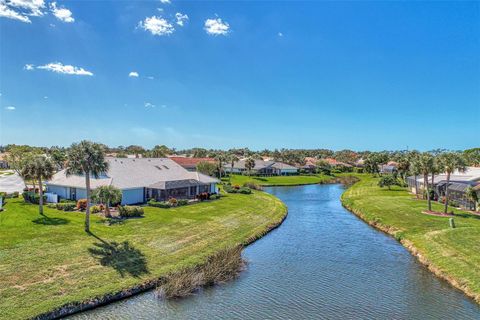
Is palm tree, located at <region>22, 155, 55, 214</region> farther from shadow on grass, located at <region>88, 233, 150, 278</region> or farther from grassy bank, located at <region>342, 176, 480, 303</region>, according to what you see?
grassy bank, located at <region>342, 176, 480, 303</region>

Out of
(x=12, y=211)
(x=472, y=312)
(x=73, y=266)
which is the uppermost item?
(x=12, y=211)

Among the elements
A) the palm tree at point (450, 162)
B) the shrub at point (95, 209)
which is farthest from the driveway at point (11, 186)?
the palm tree at point (450, 162)

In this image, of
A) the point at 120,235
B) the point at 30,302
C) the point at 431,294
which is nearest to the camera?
the point at 30,302

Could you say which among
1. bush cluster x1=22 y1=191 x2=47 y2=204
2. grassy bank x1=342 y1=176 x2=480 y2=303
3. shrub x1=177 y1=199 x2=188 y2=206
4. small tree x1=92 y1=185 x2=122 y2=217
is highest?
small tree x1=92 y1=185 x2=122 y2=217

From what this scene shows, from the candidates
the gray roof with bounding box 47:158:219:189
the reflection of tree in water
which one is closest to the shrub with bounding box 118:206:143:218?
the gray roof with bounding box 47:158:219:189

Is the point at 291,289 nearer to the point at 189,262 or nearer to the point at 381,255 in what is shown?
the point at 189,262

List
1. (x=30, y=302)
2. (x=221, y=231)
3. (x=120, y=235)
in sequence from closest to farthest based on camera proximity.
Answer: (x=30, y=302) → (x=120, y=235) → (x=221, y=231)

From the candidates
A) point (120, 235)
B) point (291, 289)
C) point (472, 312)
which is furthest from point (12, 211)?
point (472, 312)

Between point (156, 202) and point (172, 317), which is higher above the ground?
point (156, 202)
